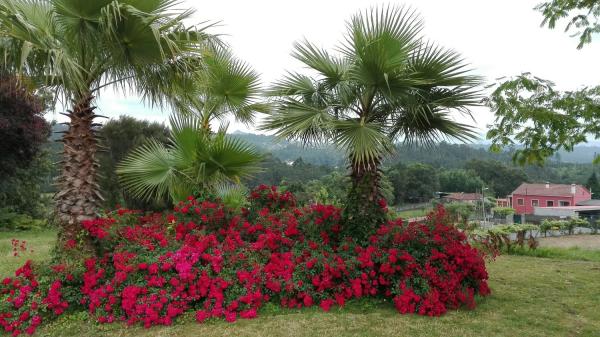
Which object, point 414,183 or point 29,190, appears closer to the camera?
point 29,190

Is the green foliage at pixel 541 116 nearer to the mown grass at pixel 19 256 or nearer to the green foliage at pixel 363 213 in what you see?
the green foliage at pixel 363 213

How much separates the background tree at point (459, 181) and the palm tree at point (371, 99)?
57.4 meters

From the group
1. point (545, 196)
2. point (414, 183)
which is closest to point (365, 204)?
point (414, 183)

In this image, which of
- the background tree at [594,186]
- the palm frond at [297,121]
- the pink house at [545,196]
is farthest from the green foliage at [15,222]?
the background tree at [594,186]

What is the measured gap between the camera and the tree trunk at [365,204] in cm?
587

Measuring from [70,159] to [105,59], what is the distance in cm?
133

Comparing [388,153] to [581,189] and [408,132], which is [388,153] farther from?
[581,189]

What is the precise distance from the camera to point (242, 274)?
16.0 feet

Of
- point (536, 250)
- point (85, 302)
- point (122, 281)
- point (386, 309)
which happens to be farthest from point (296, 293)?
point (536, 250)

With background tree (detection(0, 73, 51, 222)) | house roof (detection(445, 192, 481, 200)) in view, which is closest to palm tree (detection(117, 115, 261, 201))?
background tree (detection(0, 73, 51, 222))

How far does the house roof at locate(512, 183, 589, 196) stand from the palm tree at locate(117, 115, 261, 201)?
6051 cm

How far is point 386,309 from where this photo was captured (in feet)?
16.0

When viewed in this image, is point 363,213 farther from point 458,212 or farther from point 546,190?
point 546,190

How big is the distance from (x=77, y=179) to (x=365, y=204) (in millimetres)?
3777
